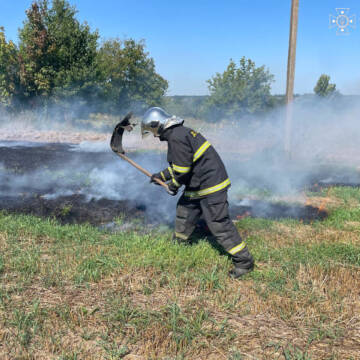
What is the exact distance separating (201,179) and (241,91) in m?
15.7

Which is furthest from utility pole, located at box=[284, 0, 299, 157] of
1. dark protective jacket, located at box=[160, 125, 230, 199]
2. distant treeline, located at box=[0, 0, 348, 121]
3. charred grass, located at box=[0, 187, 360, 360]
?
distant treeline, located at box=[0, 0, 348, 121]

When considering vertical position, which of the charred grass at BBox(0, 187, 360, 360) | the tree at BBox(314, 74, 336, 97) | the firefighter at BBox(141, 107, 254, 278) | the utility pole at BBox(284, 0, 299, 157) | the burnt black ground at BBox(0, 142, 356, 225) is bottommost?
the charred grass at BBox(0, 187, 360, 360)

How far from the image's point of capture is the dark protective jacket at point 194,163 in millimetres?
3219

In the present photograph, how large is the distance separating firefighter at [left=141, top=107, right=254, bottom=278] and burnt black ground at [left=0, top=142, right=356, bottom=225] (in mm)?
1373

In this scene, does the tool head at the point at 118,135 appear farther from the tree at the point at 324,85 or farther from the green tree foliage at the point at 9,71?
the tree at the point at 324,85

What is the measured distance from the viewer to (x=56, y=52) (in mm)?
15711

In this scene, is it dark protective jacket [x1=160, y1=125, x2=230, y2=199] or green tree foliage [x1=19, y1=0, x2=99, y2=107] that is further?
green tree foliage [x1=19, y1=0, x2=99, y2=107]

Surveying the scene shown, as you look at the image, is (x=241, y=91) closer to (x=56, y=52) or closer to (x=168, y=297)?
(x=56, y=52)

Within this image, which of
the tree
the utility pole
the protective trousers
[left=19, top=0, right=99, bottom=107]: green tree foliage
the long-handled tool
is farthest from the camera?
the tree

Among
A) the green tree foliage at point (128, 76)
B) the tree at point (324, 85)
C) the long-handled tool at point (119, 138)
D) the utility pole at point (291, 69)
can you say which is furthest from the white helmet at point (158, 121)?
the tree at point (324, 85)

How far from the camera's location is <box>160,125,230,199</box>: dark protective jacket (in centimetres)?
322

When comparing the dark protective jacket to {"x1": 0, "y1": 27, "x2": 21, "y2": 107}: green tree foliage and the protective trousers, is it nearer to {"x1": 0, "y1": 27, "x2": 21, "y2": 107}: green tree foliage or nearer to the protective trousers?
the protective trousers

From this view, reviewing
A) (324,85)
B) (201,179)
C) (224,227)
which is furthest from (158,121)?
(324,85)

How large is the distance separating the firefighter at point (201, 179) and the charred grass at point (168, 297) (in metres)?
0.25
